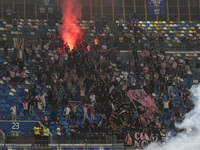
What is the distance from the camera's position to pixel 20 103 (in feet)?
132

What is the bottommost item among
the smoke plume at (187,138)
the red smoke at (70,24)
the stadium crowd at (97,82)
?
the smoke plume at (187,138)

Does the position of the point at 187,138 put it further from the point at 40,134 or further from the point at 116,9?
the point at 116,9

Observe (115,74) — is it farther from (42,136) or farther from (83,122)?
(42,136)

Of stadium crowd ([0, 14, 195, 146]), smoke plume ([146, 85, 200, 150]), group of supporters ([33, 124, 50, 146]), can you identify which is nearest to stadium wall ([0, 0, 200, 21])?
stadium crowd ([0, 14, 195, 146])

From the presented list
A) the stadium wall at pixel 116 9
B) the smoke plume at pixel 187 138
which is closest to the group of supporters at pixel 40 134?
the smoke plume at pixel 187 138

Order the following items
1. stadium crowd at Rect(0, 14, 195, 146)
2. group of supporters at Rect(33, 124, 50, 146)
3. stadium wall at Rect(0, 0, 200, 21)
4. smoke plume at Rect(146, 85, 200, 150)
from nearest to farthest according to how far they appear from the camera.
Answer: smoke plume at Rect(146, 85, 200, 150) < group of supporters at Rect(33, 124, 50, 146) < stadium crowd at Rect(0, 14, 195, 146) < stadium wall at Rect(0, 0, 200, 21)

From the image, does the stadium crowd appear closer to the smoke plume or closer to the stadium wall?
the smoke plume

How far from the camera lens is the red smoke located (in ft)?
163

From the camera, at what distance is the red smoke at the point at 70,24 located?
49.6 m

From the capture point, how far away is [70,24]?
5366cm

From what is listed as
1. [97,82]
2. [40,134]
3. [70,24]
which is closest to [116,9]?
[70,24]

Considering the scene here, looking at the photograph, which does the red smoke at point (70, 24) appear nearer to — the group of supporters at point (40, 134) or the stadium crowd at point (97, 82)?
the stadium crowd at point (97, 82)

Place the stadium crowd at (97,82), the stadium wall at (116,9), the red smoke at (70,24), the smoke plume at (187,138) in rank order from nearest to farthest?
the smoke plume at (187,138) → the stadium crowd at (97,82) → the red smoke at (70,24) → the stadium wall at (116,9)

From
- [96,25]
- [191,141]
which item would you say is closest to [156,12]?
[96,25]
